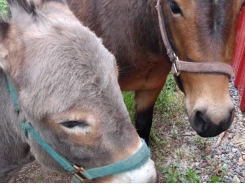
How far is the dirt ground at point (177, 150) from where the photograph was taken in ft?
12.7

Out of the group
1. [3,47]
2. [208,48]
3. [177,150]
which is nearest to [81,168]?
[3,47]

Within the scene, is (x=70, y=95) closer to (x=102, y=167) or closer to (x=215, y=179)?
(x=102, y=167)

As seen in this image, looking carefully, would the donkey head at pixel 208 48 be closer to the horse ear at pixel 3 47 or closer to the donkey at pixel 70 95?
the donkey at pixel 70 95

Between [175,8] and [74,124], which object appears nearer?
[74,124]

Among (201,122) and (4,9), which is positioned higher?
(4,9)

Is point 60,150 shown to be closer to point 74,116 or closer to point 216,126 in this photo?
point 74,116

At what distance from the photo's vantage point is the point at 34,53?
197 centimetres

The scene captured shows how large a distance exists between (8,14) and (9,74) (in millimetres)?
426

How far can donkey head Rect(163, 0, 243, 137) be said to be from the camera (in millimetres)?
2510

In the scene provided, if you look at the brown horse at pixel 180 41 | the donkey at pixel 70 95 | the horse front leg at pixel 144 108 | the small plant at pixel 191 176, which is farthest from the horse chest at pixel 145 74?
the donkey at pixel 70 95

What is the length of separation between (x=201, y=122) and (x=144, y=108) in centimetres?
144

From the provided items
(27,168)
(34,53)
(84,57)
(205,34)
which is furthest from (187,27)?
(27,168)

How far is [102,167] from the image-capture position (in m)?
2.02

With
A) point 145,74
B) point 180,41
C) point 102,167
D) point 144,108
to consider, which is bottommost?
point 144,108
